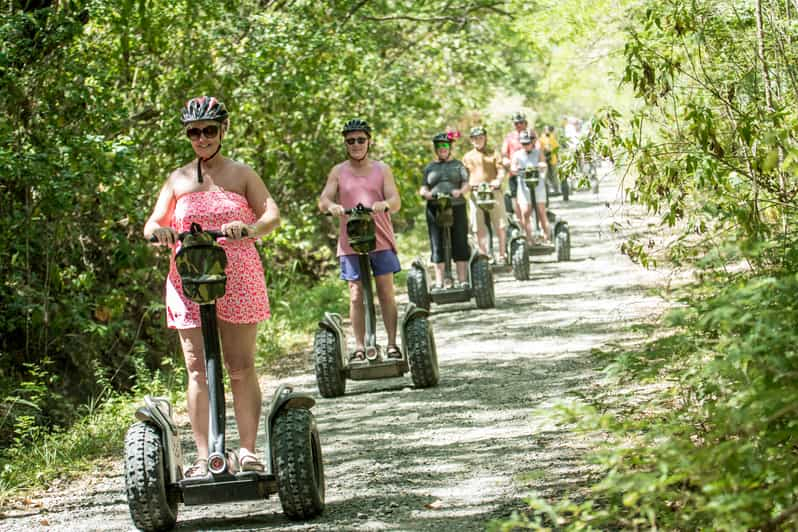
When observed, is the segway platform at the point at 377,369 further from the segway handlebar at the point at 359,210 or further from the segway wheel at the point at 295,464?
the segway wheel at the point at 295,464

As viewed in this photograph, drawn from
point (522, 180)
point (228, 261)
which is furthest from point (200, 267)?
point (522, 180)

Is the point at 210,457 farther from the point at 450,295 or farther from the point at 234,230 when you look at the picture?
the point at 450,295

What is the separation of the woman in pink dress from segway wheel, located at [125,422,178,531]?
21 centimetres

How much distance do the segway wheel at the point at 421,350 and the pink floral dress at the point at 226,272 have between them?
3.04 m

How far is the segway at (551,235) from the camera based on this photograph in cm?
1655

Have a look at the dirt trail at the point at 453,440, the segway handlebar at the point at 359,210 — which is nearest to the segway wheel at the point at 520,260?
the dirt trail at the point at 453,440

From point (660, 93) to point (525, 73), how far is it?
26475mm

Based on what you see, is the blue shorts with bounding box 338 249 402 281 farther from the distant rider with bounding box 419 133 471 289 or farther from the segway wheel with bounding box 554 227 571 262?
the segway wheel with bounding box 554 227 571 262

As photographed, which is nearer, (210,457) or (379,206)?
(210,457)

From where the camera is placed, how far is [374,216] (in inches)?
355

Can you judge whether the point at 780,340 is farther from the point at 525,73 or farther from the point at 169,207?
the point at 525,73

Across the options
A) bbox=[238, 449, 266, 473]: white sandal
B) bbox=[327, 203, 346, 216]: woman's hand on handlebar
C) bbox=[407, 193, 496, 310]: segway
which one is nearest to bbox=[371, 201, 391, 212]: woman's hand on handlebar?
bbox=[327, 203, 346, 216]: woman's hand on handlebar

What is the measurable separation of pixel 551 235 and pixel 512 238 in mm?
2261

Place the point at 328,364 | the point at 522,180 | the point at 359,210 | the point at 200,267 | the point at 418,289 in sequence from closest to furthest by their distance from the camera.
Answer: the point at 200,267 → the point at 359,210 → the point at 328,364 → the point at 418,289 → the point at 522,180
